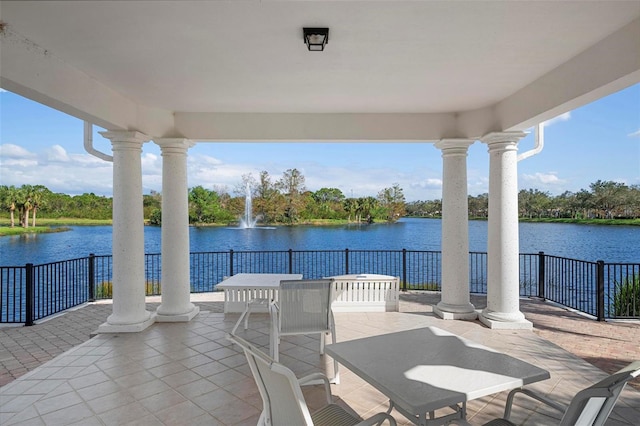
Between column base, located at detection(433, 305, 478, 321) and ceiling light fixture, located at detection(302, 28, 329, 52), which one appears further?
column base, located at detection(433, 305, 478, 321)

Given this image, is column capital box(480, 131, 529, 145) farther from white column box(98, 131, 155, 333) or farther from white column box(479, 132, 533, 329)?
white column box(98, 131, 155, 333)

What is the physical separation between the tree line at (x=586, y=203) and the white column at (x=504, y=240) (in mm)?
15785

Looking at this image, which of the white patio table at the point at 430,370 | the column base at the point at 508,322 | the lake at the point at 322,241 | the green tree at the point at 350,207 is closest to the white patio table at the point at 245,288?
the white patio table at the point at 430,370

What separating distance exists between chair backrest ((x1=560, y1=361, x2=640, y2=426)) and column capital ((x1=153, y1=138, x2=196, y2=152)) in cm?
540

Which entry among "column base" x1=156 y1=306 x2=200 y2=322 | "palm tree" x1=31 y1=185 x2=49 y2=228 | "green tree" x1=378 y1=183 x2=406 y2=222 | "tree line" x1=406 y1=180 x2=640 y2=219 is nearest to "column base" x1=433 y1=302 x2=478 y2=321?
"column base" x1=156 y1=306 x2=200 y2=322

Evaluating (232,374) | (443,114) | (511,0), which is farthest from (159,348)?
(443,114)

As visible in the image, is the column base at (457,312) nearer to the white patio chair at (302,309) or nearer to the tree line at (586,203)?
the white patio chair at (302,309)

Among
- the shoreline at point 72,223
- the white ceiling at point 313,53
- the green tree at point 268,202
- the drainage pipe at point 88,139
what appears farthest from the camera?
the green tree at point 268,202

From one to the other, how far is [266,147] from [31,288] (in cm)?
3048

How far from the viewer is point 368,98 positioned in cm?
465

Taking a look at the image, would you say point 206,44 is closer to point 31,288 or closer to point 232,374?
point 232,374

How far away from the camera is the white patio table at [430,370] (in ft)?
5.64

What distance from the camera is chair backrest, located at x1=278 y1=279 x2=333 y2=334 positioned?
337cm

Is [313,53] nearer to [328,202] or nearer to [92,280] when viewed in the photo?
[92,280]
